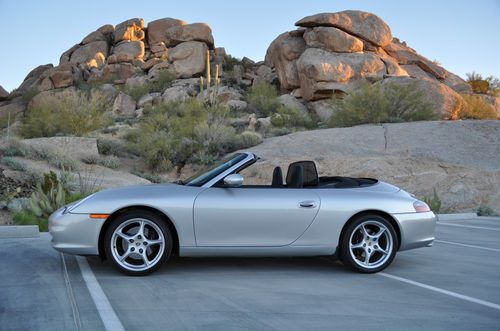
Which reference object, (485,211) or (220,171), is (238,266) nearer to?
(220,171)

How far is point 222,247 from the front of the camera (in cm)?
572

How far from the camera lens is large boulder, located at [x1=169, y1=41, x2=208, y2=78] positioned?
5281 centimetres

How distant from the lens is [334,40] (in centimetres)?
3947

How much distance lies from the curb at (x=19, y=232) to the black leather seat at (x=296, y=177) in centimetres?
458

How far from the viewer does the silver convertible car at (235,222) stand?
18.4ft

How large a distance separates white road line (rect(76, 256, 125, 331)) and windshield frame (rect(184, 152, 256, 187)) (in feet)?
4.51

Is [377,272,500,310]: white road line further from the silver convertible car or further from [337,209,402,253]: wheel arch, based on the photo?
[337,209,402,253]: wheel arch

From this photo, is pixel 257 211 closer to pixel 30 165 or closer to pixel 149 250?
pixel 149 250

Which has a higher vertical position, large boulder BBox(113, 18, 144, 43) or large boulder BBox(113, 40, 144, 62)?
large boulder BBox(113, 18, 144, 43)

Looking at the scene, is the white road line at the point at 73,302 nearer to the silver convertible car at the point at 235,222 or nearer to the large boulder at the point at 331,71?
the silver convertible car at the point at 235,222

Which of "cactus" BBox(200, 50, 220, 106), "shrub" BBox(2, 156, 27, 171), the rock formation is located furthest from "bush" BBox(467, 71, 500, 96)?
"shrub" BBox(2, 156, 27, 171)

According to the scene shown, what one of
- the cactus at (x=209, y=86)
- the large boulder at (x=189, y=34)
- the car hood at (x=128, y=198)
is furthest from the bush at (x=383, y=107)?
the large boulder at (x=189, y=34)

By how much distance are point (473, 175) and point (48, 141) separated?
13672mm

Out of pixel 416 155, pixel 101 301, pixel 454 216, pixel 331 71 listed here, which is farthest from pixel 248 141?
pixel 331 71
